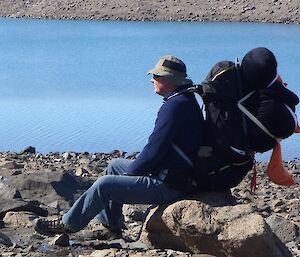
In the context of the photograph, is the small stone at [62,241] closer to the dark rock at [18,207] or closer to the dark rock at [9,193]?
the dark rock at [18,207]

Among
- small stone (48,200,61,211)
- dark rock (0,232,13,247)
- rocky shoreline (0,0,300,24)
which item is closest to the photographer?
→ dark rock (0,232,13,247)


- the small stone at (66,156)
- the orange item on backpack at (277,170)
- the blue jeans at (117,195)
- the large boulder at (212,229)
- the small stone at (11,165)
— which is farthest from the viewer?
the small stone at (66,156)

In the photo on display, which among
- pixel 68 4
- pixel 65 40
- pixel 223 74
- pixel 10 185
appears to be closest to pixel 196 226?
pixel 223 74

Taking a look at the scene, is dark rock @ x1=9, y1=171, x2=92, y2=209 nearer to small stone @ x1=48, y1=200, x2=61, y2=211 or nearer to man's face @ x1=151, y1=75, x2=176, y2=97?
small stone @ x1=48, y1=200, x2=61, y2=211

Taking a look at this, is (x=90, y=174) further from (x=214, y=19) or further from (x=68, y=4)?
(x=68, y=4)

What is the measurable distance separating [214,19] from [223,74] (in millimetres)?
59983

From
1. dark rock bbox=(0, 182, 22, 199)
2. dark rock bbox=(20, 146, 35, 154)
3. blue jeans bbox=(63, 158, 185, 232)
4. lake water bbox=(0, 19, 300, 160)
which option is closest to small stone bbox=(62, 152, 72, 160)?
dark rock bbox=(20, 146, 35, 154)

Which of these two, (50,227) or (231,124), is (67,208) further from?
(231,124)

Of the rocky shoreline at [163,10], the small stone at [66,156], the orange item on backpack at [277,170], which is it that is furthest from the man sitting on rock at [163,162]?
the rocky shoreline at [163,10]

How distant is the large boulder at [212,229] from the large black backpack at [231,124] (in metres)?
0.26

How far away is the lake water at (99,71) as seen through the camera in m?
19.7

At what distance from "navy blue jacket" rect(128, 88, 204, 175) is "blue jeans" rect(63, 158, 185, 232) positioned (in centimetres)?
16

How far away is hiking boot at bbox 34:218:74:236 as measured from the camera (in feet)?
27.7

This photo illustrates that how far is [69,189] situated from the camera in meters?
11.1
